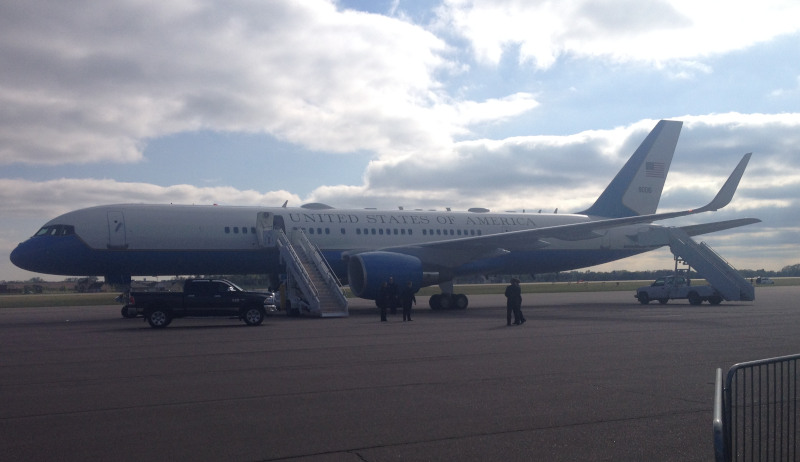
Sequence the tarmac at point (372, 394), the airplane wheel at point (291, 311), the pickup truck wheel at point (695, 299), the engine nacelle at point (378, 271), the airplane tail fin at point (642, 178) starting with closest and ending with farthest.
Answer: the tarmac at point (372, 394) → the engine nacelle at point (378, 271) → the airplane wheel at point (291, 311) → the pickup truck wheel at point (695, 299) → the airplane tail fin at point (642, 178)

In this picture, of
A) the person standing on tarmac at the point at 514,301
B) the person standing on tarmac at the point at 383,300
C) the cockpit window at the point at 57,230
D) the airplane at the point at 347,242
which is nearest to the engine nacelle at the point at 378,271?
the airplane at the point at 347,242

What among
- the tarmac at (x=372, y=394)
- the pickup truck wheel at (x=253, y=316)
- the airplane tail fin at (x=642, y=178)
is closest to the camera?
the tarmac at (x=372, y=394)

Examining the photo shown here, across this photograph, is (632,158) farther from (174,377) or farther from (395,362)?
(174,377)

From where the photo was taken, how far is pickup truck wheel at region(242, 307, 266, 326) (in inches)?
793

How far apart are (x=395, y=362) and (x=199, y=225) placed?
15284mm

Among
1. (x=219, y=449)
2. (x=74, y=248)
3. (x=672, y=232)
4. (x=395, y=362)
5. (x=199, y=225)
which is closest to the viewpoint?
(x=219, y=449)

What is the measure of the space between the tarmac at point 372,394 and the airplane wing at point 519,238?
29.2 ft

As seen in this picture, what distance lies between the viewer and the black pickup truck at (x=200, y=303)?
1950cm

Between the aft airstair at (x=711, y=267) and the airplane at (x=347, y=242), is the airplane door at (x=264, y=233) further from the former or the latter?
the aft airstair at (x=711, y=267)

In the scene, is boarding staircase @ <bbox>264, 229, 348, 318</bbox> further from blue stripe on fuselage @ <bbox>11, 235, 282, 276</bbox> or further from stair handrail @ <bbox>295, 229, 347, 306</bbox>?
blue stripe on fuselage @ <bbox>11, 235, 282, 276</bbox>

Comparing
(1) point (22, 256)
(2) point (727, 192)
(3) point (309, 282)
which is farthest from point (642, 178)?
(1) point (22, 256)

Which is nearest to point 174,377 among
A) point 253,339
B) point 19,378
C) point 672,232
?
point 19,378

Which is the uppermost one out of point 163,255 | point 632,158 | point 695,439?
point 632,158

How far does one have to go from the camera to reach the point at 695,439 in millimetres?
6523
